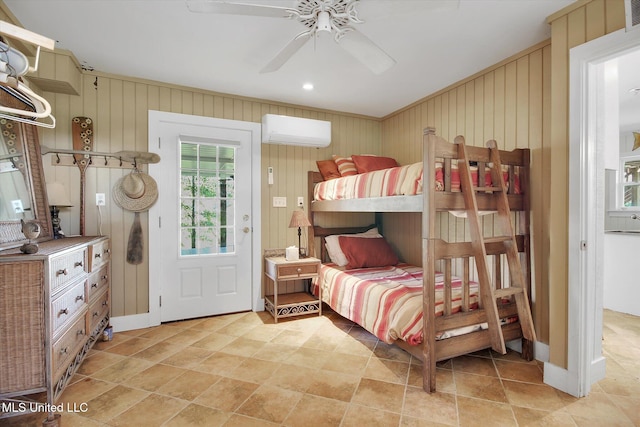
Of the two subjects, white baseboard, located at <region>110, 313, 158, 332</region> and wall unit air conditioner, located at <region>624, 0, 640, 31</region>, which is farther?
white baseboard, located at <region>110, 313, 158, 332</region>

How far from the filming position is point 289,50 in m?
1.94

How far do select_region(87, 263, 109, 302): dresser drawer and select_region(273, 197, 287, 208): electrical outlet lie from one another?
5.72 feet

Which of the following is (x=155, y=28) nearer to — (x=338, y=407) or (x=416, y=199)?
(x=416, y=199)

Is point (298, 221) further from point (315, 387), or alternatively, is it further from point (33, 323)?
point (33, 323)

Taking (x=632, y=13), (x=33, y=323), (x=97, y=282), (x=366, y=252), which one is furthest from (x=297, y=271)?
(x=632, y=13)

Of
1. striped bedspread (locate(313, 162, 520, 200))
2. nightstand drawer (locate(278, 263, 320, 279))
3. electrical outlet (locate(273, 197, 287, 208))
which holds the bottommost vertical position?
nightstand drawer (locate(278, 263, 320, 279))

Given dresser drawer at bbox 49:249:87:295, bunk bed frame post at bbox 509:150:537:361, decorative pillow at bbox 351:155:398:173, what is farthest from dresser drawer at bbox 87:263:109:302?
bunk bed frame post at bbox 509:150:537:361

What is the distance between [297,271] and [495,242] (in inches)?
A: 74.0

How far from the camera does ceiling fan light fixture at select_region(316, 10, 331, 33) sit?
67.4 inches

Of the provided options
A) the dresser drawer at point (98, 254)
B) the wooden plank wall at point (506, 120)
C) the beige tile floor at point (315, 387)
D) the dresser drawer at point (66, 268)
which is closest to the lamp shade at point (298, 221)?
the beige tile floor at point (315, 387)

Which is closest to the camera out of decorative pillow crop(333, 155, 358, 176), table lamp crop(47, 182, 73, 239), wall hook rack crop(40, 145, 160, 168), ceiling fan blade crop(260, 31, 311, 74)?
ceiling fan blade crop(260, 31, 311, 74)

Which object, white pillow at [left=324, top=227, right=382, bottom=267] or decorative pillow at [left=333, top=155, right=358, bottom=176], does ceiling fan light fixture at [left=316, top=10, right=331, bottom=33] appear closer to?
decorative pillow at [left=333, top=155, right=358, bottom=176]

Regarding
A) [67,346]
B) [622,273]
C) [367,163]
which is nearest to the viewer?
[67,346]

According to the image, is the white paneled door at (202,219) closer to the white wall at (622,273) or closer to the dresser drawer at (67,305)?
the dresser drawer at (67,305)
